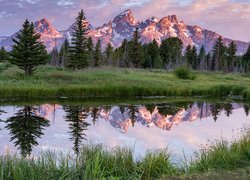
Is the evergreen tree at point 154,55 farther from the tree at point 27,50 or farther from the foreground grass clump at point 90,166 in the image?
the foreground grass clump at point 90,166

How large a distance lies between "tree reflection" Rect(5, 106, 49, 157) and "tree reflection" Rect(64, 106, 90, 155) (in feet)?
5.68

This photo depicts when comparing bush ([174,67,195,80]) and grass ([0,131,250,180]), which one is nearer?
grass ([0,131,250,180])

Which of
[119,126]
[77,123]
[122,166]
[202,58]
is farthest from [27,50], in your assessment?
[202,58]

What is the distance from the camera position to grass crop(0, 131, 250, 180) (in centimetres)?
995

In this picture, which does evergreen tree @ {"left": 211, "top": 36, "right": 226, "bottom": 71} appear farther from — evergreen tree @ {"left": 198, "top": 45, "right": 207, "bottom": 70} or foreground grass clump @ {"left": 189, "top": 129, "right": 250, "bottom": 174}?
foreground grass clump @ {"left": 189, "top": 129, "right": 250, "bottom": 174}

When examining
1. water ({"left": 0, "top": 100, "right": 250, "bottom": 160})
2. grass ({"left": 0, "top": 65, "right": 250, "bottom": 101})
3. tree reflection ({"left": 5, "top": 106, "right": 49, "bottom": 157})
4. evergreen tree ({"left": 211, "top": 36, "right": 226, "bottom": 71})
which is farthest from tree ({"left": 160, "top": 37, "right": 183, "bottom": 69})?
tree reflection ({"left": 5, "top": 106, "right": 49, "bottom": 157})

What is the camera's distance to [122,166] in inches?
454

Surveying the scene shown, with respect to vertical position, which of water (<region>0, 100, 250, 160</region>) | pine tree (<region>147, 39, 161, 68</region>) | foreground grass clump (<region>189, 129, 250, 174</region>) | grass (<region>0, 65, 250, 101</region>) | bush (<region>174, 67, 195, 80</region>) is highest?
pine tree (<region>147, 39, 161, 68</region>)

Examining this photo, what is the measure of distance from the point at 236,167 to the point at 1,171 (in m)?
6.77

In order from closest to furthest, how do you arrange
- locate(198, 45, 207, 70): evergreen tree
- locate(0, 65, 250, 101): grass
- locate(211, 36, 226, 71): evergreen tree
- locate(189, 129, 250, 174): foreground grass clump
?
1. locate(189, 129, 250, 174): foreground grass clump
2. locate(0, 65, 250, 101): grass
3. locate(211, 36, 226, 71): evergreen tree
4. locate(198, 45, 207, 70): evergreen tree

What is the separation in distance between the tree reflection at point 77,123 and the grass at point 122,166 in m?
4.63

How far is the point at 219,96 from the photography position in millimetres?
51375

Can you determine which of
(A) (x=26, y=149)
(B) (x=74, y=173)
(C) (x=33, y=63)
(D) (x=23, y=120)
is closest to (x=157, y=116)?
(D) (x=23, y=120)

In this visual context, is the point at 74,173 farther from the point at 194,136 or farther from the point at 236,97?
the point at 236,97
